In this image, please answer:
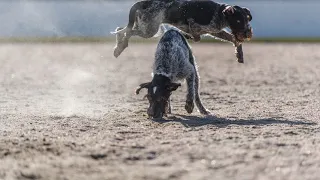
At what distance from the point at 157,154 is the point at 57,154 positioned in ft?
3.25

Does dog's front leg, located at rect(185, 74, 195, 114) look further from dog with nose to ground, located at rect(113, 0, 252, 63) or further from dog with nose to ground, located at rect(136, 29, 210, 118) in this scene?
dog with nose to ground, located at rect(113, 0, 252, 63)

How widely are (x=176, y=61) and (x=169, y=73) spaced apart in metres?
0.26

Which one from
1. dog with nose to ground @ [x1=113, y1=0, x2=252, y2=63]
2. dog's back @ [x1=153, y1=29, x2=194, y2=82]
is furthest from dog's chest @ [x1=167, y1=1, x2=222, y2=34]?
dog's back @ [x1=153, y1=29, x2=194, y2=82]

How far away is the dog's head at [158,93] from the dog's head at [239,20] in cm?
110

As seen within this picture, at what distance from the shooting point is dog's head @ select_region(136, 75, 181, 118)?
8.89 metres

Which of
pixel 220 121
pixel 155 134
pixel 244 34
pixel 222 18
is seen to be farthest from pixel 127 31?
pixel 155 134

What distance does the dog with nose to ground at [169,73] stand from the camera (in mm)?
8945

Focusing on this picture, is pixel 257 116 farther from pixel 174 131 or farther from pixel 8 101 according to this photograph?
pixel 8 101

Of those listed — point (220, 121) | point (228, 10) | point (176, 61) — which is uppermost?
point (228, 10)

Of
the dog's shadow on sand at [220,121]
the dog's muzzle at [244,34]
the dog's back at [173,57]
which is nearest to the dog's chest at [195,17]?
the dog's back at [173,57]

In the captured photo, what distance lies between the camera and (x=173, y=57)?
30.3ft

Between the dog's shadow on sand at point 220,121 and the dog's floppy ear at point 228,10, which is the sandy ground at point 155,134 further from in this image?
the dog's floppy ear at point 228,10

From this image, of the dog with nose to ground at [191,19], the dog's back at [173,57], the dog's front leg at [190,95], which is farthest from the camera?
the dog's front leg at [190,95]

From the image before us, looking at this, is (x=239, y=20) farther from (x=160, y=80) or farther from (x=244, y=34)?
(x=160, y=80)
